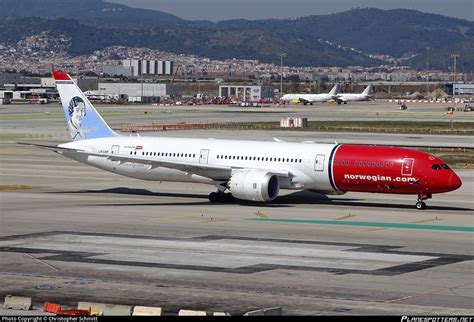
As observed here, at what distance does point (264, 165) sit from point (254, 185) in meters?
2.64

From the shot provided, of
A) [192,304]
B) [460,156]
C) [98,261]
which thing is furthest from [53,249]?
[460,156]

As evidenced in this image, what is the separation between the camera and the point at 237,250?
4628cm

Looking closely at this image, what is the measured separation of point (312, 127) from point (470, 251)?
100m

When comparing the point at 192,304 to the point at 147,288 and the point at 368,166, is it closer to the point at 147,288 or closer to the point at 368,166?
the point at 147,288

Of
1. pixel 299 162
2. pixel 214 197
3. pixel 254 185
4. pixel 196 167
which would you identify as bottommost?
pixel 214 197

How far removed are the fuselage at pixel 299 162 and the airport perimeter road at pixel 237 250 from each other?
59.5 inches

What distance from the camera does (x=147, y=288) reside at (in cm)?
3750

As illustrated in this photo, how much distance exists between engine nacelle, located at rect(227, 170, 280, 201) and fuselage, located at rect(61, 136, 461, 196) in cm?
110

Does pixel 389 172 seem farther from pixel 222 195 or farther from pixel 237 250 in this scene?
pixel 237 250

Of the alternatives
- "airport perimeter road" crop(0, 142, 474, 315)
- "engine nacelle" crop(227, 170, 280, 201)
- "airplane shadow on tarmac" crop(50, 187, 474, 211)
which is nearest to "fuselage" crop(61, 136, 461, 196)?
"engine nacelle" crop(227, 170, 280, 201)
